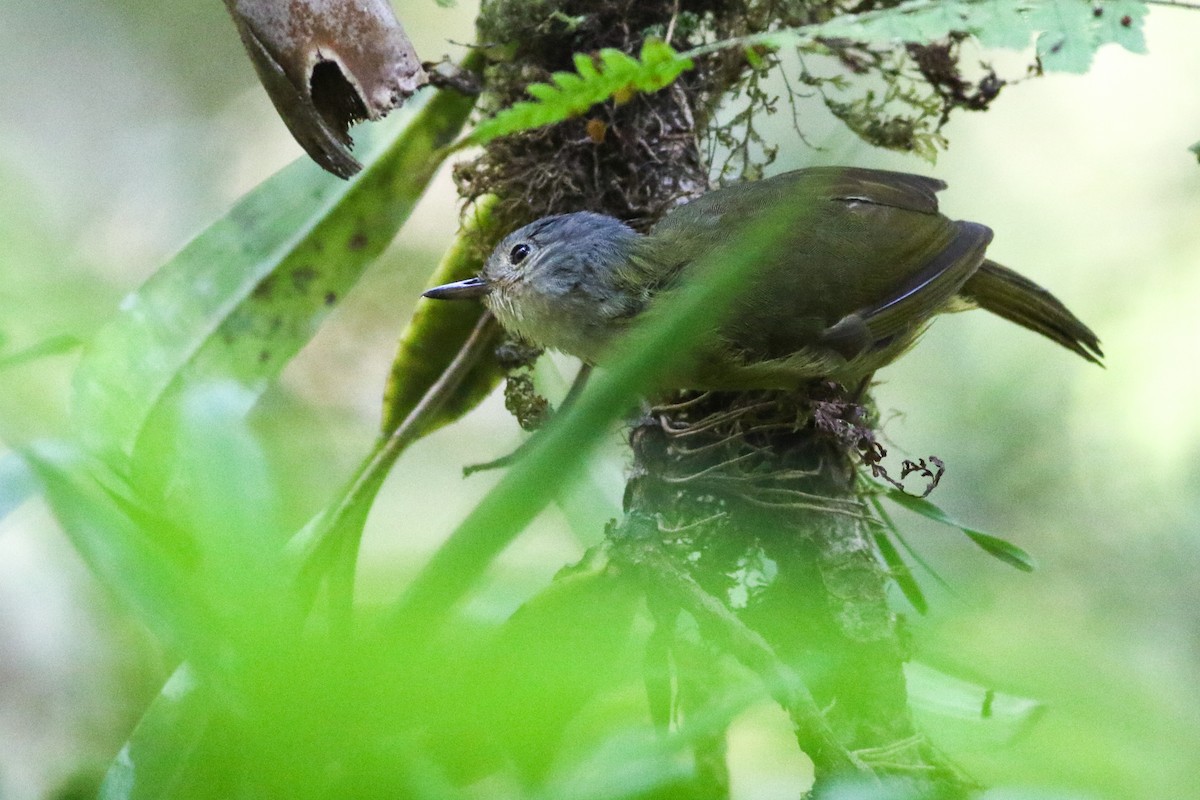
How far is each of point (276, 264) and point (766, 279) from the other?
748mm

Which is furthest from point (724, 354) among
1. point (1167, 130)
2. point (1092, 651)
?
point (1167, 130)

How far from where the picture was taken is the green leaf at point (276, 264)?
60.6 inches

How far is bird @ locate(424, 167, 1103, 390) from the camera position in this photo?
4.91 feet

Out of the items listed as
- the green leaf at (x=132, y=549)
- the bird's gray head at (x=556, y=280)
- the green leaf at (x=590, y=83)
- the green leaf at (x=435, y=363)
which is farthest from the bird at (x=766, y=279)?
the green leaf at (x=132, y=549)

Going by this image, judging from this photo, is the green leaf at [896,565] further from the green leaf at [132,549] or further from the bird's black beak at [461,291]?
the green leaf at [132,549]

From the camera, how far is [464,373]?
1616 mm

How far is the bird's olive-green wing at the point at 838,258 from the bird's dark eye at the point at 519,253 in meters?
0.17

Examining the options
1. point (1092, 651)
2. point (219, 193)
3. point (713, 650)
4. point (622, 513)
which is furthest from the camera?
point (219, 193)

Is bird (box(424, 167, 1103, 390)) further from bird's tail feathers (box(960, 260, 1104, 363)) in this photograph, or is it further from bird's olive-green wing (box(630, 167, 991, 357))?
bird's tail feathers (box(960, 260, 1104, 363))

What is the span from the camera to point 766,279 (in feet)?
5.03

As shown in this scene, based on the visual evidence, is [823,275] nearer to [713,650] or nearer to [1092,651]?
[713,650]

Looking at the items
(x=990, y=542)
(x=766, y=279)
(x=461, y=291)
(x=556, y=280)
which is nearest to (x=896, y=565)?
(x=990, y=542)

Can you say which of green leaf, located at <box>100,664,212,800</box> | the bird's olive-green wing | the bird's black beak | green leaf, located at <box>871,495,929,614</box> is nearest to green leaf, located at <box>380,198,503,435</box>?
the bird's black beak

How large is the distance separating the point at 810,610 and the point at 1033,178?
92.7 inches
